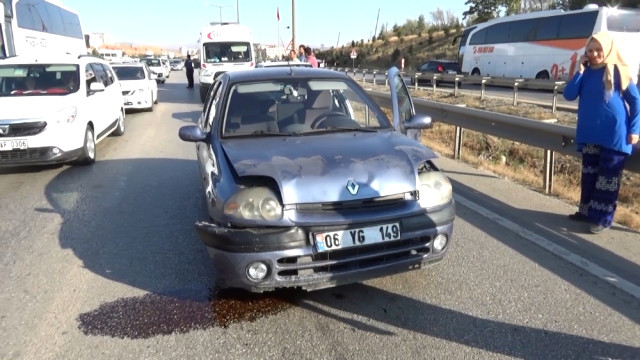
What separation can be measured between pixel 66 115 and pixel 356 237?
20.1ft

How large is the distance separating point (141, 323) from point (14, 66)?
725cm

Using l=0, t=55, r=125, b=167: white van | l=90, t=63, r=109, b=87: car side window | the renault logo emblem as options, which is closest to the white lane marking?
the renault logo emblem

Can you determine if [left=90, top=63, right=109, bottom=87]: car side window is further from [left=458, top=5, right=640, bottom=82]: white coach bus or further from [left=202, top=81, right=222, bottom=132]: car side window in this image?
[left=458, top=5, right=640, bottom=82]: white coach bus

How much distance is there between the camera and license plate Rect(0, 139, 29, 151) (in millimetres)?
7191

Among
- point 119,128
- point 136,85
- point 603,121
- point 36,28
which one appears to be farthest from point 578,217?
point 36,28

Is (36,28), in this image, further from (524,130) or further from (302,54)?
(524,130)

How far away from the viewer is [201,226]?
347 centimetres

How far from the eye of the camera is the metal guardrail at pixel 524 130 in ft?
19.7

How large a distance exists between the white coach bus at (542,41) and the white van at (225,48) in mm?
12463

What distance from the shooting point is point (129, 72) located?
17047 millimetres

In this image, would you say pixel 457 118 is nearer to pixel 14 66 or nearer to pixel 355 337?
pixel 355 337

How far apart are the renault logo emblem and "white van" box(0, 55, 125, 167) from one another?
5759mm

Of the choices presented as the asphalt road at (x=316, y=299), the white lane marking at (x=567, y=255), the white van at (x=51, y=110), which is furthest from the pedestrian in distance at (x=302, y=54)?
the white lane marking at (x=567, y=255)

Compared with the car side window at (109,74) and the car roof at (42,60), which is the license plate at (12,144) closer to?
the car roof at (42,60)
